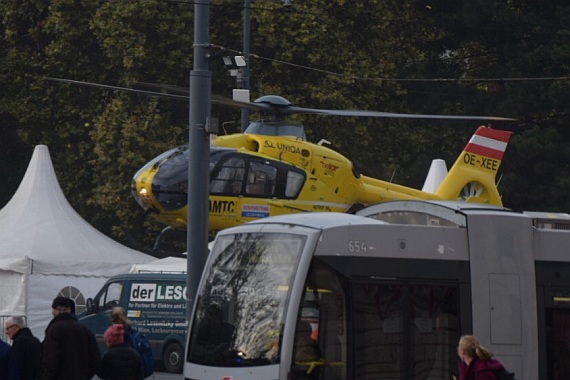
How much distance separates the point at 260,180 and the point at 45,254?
7.07 meters

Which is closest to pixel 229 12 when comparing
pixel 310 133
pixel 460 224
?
pixel 310 133

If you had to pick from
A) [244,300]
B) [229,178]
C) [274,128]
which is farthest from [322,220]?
[274,128]

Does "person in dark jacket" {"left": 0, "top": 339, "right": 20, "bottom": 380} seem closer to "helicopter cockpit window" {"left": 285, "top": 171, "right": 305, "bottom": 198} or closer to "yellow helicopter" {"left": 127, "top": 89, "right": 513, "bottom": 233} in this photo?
"yellow helicopter" {"left": 127, "top": 89, "right": 513, "bottom": 233}

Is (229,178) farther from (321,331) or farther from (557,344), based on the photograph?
(321,331)

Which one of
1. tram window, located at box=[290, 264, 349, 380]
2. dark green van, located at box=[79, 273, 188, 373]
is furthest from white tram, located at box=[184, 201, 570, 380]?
dark green van, located at box=[79, 273, 188, 373]

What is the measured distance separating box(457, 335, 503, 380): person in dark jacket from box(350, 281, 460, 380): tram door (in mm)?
1764

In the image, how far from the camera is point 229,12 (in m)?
42.7

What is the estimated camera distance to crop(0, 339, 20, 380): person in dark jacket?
12188mm

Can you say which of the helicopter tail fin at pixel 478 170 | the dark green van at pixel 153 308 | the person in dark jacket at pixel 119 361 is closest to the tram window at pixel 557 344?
the person in dark jacket at pixel 119 361

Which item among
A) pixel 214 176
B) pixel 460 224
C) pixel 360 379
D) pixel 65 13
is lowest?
pixel 360 379

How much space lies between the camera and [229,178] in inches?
967

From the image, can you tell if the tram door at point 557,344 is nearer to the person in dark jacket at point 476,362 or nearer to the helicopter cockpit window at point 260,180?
the person in dark jacket at point 476,362

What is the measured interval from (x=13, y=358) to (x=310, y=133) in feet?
94.9

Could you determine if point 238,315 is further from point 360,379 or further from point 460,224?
point 460,224
